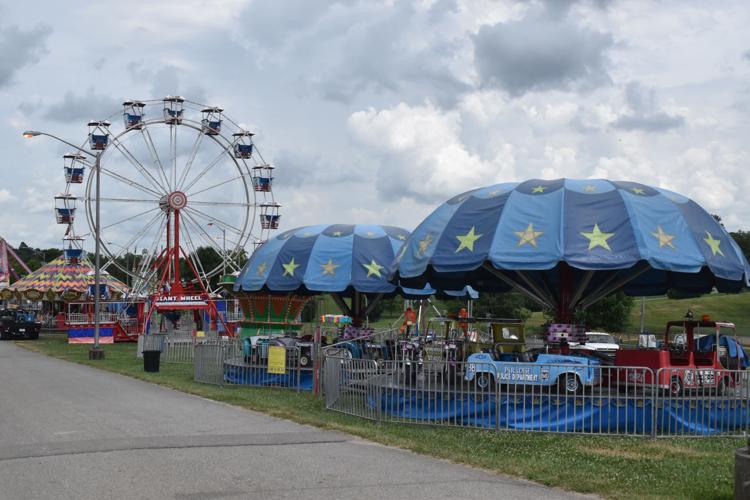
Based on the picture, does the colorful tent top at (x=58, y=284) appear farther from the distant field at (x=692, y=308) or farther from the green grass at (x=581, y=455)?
the green grass at (x=581, y=455)

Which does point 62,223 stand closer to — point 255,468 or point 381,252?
point 381,252

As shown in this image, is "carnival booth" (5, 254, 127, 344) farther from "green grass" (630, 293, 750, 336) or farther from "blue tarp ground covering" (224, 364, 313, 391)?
"green grass" (630, 293, 750, 336)

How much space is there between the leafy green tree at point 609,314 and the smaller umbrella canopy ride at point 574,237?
115ft

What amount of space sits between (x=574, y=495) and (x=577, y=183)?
769 centimetres

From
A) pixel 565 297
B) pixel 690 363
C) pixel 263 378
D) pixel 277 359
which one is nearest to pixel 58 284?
pixel 263 378

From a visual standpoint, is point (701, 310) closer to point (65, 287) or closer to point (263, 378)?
point (65, 287)

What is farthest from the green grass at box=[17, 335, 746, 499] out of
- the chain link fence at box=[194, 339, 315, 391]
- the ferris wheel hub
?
the ferris wheel hub

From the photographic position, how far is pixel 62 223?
138 ft

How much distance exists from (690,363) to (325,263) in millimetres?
9930

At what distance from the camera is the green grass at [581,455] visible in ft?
28.1

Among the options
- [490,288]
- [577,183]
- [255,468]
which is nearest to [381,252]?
[490,288]

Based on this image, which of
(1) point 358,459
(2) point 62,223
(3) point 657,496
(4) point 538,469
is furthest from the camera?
(2) point 62,223

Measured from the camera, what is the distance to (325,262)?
21.4m

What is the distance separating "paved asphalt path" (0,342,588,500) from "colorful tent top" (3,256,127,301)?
132ft
